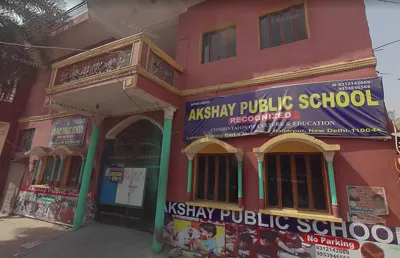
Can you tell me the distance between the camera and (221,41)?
23.2 feet

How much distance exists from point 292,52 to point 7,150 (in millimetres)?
14955

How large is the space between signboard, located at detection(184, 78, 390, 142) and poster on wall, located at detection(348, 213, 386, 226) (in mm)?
1621

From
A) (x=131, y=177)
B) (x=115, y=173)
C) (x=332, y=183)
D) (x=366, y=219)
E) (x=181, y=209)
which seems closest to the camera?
(x=366, y=219)

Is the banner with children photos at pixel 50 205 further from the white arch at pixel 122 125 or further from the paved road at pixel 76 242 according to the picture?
the white arch at pixel 122 125

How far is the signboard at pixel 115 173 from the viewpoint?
770cm

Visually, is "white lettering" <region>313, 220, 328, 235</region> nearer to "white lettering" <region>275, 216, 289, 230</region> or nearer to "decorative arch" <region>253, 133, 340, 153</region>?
"white lettering" <region>275, 216, 289, 230</region>

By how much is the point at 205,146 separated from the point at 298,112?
257 centimetres

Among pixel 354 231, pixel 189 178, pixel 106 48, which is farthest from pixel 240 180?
pixel 106 48

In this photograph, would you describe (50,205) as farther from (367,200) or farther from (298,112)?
(367,200)

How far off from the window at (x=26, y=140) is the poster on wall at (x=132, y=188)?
752 centimetres

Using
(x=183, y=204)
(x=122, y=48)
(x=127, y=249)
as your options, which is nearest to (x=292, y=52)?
(x=122, y=48)

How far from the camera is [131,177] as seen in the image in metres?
7.50

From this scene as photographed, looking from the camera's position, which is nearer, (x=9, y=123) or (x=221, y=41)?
(x=221, y=41)

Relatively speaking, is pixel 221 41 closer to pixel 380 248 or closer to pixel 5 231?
pixel 380 248
